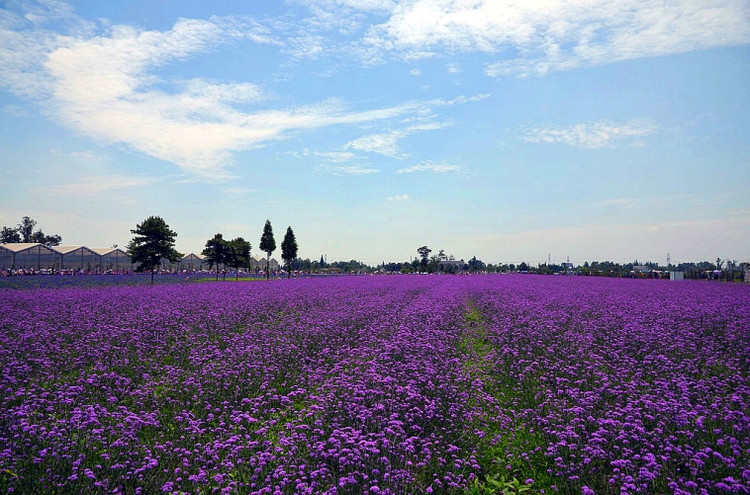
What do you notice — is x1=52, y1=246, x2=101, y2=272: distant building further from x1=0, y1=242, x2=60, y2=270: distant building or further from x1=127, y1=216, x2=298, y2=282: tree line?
x1=127, y1=216, x2=298, y2=282: tree line

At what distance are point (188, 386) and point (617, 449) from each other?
18.7ft

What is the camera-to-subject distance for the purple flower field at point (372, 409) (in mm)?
3770

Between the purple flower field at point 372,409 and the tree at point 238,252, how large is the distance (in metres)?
44.7

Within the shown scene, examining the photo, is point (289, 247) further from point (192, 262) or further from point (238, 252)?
point (192, 262)

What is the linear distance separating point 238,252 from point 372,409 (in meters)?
55.8

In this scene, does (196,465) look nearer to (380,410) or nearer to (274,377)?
(380,410)

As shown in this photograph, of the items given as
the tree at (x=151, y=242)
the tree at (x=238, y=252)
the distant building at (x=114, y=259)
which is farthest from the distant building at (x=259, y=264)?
the tree at (x=151, y=242)

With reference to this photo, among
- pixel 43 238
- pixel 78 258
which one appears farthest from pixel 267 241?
pixel 43 238

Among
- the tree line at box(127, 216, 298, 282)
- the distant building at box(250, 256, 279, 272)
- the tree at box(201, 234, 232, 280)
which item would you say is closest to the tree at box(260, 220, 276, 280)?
the tree line at box(127, 216, 298, 282)

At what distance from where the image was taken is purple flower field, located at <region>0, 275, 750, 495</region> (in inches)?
148

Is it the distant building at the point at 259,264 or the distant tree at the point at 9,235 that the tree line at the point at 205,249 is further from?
the distant tree at the point at 9,235

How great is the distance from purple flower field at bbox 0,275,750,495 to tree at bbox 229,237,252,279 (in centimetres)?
4469

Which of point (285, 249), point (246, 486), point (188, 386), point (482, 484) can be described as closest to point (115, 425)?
point (188, 386)

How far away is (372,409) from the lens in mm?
4742
